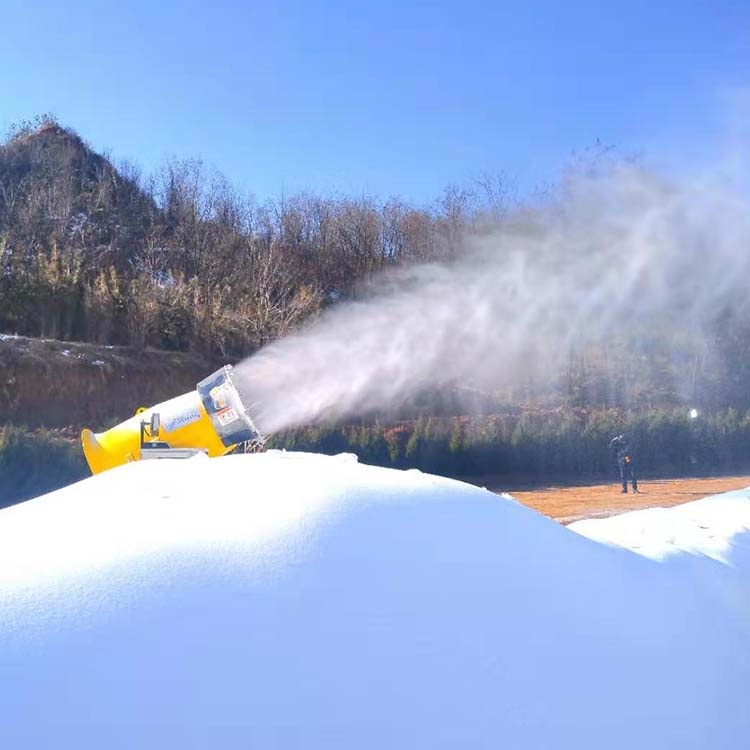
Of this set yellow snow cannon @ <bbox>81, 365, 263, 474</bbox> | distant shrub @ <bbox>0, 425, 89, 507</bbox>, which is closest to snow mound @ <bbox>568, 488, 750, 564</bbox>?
yellow snow cannon @ <bbox>81, 365, 263, 474</bbox>

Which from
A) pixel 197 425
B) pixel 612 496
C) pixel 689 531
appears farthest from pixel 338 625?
pixel 612 496

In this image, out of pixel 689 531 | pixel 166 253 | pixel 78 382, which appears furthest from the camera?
pixel 166 253

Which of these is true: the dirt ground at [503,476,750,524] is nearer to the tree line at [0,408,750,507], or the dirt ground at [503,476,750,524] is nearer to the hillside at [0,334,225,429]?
the tree line at [0,408,750,507]

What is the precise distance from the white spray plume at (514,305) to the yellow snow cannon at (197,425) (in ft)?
1.02

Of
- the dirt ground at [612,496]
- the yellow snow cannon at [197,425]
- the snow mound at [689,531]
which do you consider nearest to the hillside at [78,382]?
the dirt ground at [612,496]

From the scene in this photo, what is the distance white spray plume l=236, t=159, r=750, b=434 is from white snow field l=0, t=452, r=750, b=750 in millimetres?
3267

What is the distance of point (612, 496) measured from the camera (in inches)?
716

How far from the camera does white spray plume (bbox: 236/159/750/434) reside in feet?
32.2

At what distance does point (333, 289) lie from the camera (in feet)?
107

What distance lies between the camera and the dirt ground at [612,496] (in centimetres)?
1504

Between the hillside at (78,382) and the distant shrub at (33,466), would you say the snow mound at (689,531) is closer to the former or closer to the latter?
the distant shrub at (33,466)

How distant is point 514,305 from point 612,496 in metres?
4.67

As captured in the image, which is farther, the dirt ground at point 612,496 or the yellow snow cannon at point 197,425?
the dirt ground at point 612,496

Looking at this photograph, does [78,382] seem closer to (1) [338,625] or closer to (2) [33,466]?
(2) [33,466]
